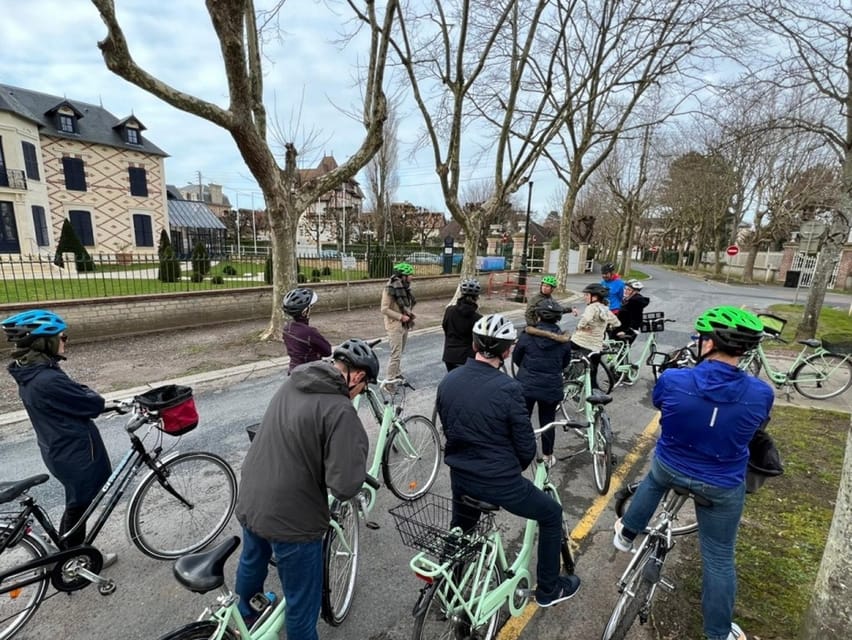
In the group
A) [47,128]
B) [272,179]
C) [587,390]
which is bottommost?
[587,390]

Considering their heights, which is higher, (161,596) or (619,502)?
(619,502)

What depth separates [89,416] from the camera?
9.20 ft

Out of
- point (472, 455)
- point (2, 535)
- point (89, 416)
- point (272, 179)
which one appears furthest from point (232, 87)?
point (472, 455)

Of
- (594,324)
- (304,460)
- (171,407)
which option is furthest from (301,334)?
(594,324)

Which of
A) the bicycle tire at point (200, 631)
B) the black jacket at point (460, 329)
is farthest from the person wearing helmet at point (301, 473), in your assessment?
the black jacket at point (460, 329)

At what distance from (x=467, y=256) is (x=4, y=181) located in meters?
23.9

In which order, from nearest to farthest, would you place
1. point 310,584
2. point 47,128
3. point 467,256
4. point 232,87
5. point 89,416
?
1. point 310,584
2. point 89,416
3. point 232,87
4. point 467,256
5. point 47,128

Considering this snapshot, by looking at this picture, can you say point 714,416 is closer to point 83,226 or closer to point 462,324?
point 462,324

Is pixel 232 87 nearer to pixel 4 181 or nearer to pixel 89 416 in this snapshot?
pixel 89 416

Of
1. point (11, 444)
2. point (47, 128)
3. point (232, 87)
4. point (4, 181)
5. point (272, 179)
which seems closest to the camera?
point (11, 444)

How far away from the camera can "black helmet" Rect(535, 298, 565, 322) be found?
4430 millimetres

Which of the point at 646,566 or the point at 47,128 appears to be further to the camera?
the point at 47,128

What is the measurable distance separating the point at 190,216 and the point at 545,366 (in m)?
36.3

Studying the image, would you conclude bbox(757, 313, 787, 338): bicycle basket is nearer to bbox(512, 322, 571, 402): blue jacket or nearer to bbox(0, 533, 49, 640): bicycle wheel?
bbox(512, 322, 571, 402): blue jacket
